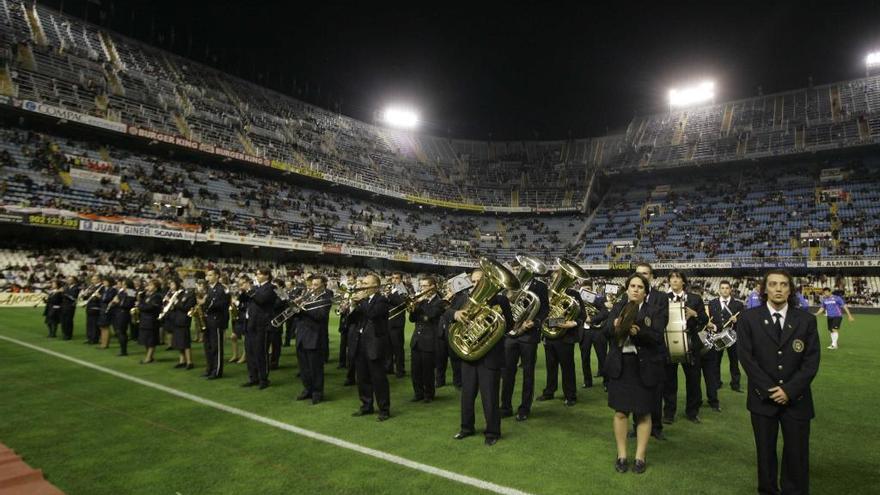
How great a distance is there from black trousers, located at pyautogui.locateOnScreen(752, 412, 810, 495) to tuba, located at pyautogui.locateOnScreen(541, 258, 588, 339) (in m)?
3.15

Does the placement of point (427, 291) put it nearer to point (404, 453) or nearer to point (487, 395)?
point (487, 395)

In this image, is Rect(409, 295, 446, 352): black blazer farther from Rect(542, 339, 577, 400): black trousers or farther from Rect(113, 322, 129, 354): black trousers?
Rect(113, 322, 129, 354): black trousers

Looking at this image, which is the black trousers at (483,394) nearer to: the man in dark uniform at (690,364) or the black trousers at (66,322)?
the man in dark uniform at (690,364)

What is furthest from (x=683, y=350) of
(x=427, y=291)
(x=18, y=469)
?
(x=18, y=469)

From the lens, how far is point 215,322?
29.7ft

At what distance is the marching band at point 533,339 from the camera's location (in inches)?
153

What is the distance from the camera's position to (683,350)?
518 centimetres

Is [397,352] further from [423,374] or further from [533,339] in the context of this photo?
[533,339]

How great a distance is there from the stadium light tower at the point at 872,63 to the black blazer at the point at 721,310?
58.1m

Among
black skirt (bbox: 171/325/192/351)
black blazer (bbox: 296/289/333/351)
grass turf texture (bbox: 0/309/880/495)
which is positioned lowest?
grass turf texture (bbox: 0/309/880/495)

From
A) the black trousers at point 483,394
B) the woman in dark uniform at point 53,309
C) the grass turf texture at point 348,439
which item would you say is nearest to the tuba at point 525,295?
the black trousers at point 483,394

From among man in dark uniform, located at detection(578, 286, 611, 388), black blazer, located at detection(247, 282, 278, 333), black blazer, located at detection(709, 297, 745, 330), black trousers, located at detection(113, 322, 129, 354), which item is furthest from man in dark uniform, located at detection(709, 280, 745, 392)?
black trousers, located at detection(113, 322, 129, 354)

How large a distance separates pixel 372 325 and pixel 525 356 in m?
2.25

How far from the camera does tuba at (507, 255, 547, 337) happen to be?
6.48m
